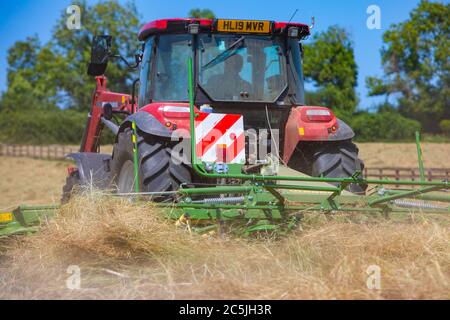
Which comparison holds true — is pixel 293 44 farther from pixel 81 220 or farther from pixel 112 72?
pixel 112 72

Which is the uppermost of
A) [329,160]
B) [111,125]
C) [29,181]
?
[29,181]

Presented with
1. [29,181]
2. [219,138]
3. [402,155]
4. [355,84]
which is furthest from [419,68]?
[219,138]

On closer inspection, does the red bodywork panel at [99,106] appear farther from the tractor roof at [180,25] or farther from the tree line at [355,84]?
the tree line at [355,84]

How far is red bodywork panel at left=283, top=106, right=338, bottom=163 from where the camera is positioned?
6152mm

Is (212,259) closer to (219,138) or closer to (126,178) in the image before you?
(219,138)

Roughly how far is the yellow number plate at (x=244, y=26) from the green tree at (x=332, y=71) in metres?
31.3

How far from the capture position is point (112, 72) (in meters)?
43.8

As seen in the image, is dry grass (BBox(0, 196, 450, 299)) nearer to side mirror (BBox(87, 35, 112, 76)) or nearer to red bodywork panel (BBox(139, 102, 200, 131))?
red bodywork panel (BBox(139, 102, 200, 131))

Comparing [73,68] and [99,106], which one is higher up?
[73,68]

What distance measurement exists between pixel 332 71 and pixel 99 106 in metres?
31.7

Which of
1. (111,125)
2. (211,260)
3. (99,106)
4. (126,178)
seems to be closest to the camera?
(211,260)

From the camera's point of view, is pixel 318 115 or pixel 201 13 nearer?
pixel 318 115

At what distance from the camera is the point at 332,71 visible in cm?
3931

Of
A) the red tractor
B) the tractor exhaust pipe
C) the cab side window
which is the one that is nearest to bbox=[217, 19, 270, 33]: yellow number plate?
the red tractor
